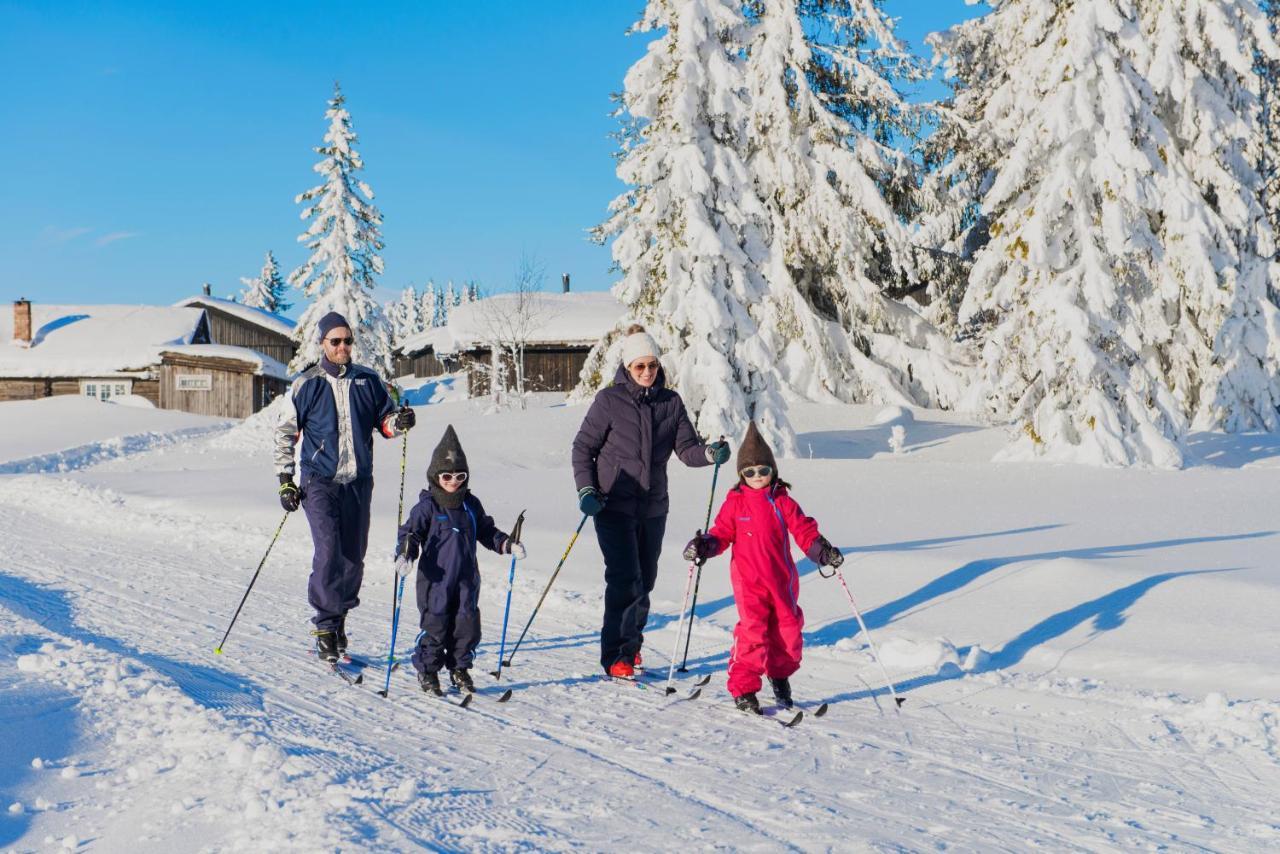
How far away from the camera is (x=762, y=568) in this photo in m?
5.60

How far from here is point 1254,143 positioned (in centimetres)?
2130

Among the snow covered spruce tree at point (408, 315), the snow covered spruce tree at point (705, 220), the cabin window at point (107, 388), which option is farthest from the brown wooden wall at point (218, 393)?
the snow covered spruce tree at point (408, 315)

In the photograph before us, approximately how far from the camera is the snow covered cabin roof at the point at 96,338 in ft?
155

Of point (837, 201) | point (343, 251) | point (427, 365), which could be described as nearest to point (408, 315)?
point (427, 365)

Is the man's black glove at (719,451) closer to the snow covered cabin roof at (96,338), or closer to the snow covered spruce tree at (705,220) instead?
the snow covered spruce tree at (705,220)

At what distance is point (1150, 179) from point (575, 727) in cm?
1596

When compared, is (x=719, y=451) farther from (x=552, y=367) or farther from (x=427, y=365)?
(x=427, y=365)

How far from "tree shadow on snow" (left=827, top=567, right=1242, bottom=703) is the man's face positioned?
3593 mm

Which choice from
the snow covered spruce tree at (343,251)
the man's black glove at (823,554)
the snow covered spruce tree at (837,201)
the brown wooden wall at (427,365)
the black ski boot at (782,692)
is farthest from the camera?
the brown wooden wall at (427,365)

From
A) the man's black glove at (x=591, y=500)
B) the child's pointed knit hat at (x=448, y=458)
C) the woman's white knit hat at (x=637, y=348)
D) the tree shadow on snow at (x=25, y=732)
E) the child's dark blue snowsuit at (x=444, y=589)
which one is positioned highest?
the woman's white knit hat at (x=637, y=348)

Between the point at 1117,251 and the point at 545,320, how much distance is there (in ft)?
108

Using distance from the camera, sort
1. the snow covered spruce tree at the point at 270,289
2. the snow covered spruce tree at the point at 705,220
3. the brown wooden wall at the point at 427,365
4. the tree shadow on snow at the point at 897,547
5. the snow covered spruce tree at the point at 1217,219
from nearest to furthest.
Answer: the tree shadow on snow at the point at 897,547 → the snow covered spruce tree at the point at 705,220 → the snow covered spruce tree at the point at 1217,219 → the brown wooden wall at the point at 427,365 → the snow covered spruce tree at the point at 270,289

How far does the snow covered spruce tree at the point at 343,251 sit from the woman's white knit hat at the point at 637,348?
31.5 m

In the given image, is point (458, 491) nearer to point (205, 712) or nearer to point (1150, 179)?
point (205, 712)
